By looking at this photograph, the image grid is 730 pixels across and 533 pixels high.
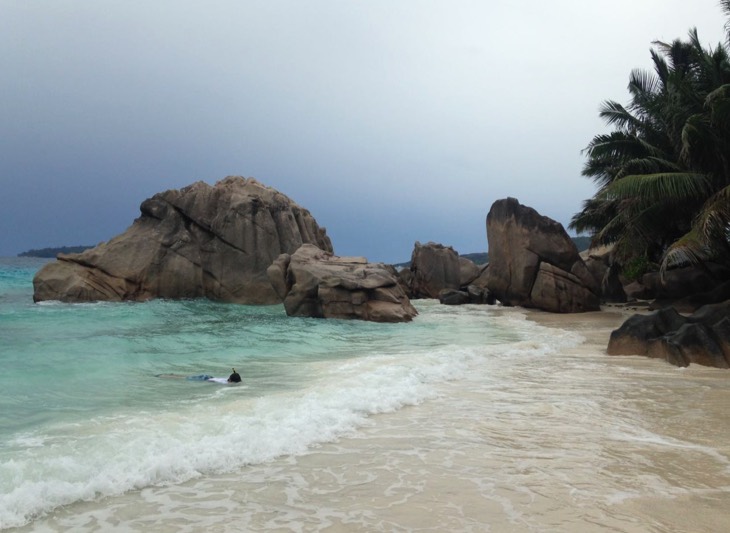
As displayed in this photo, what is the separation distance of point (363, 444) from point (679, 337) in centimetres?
765

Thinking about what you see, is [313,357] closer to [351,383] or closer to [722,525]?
[351,383]

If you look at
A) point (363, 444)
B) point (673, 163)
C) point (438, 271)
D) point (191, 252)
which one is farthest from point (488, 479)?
point (438, 271)

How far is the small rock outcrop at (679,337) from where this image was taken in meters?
10.0

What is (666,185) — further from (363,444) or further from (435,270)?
(435,270)

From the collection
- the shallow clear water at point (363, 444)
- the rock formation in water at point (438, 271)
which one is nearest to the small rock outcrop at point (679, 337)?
the shallow clear water at point (363, 444)

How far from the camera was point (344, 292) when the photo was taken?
21.0 metres

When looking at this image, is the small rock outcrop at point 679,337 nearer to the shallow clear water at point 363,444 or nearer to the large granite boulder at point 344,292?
the shallow clear water at point 363,444

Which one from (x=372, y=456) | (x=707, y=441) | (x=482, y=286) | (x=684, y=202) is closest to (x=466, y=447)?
(x=372, y=456)

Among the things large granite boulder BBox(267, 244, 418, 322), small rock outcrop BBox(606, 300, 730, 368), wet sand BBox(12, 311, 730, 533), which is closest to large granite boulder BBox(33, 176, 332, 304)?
large granite boulder BBox(267, 244, 418, 322)

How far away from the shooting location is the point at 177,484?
4.62 m

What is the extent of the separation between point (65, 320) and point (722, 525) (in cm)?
1919

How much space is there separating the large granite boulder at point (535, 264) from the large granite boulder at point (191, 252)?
39.1ft

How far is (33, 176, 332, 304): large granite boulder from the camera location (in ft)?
93.2

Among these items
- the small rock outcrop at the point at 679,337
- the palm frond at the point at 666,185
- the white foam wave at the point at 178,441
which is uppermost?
the palm frond at the point at 666,185
